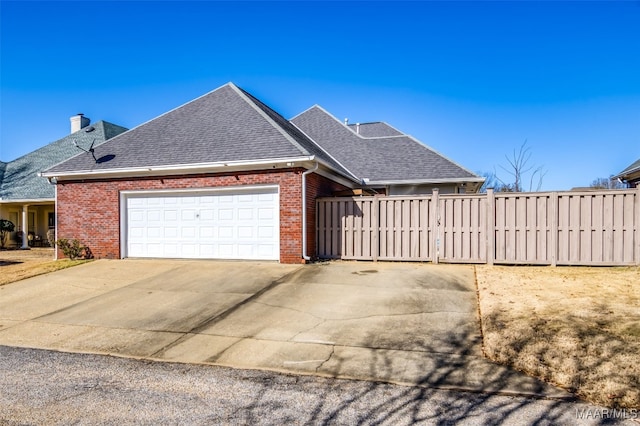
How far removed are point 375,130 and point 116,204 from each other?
46.6 ft

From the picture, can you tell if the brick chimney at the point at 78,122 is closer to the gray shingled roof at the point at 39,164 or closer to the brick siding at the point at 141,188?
the gray shingled roof at the point at 39,164

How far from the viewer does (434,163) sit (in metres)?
17.4

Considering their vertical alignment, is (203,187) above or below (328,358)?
above

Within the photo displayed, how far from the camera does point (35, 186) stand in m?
20.3

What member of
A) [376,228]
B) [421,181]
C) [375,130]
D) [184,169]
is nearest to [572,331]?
[376,228]

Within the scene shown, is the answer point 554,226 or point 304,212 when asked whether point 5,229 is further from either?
point 554,226

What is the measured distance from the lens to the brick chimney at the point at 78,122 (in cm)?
2461

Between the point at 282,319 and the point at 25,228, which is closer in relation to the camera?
the point at 282,319

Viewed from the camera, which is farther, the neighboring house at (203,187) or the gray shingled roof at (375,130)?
the gray shingled roof at (375,130)

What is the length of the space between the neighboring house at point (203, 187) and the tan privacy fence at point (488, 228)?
1.26m

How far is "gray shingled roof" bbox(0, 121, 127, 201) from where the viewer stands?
20.0 m

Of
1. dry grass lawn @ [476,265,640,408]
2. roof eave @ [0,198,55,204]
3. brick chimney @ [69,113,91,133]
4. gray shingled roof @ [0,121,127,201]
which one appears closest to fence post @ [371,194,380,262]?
dry grass lawn @ [476,265,640,408]

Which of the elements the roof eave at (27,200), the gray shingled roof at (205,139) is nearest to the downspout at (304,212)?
the gray shingled roof at (205,139)

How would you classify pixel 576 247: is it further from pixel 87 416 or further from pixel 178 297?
pixel 87 416
